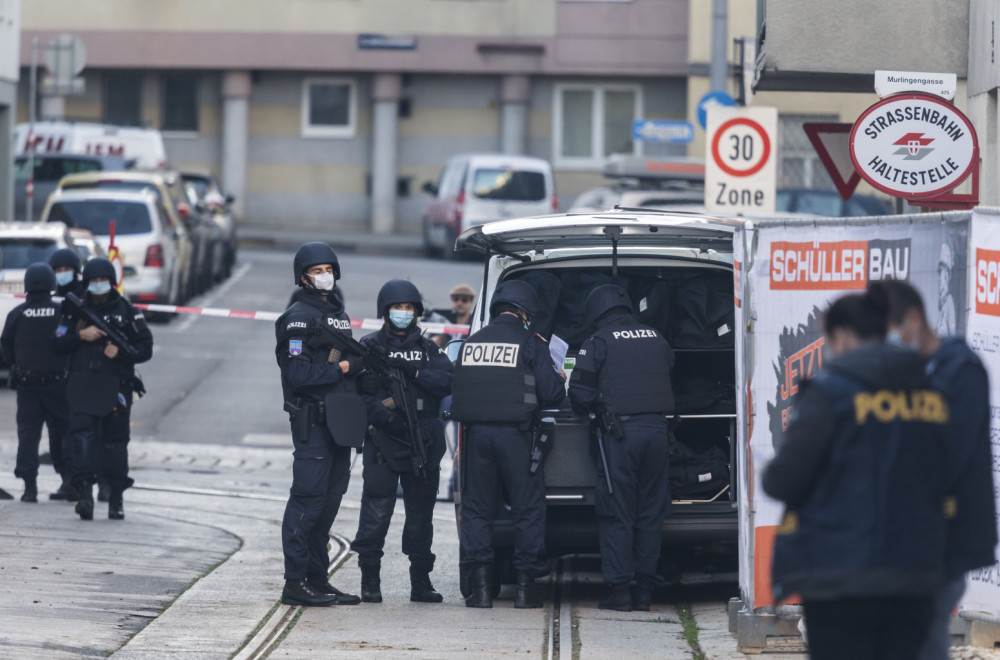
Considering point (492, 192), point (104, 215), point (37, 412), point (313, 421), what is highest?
point (492, 192)

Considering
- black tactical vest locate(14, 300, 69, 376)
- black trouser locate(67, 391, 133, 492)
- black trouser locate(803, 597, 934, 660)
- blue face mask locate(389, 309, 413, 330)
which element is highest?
blue face mask locate(389, 309, 413, 330)

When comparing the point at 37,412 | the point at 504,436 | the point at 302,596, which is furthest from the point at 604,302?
the point at 37,412

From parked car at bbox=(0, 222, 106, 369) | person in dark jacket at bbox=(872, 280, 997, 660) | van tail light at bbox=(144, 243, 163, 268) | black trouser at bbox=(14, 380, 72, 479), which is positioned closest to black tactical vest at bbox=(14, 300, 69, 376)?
black trouser at bbox=(14, 380, 72, 479)

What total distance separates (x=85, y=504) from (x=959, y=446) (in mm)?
8185

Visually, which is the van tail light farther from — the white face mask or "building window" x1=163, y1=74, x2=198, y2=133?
"building window" x1=163, y1=74, x2=198, y2=133

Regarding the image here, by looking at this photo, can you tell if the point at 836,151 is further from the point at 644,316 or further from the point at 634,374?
the point at 634,374

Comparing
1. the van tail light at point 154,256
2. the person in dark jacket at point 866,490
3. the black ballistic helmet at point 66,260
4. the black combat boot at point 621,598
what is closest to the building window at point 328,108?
the van tail light at point 154,256

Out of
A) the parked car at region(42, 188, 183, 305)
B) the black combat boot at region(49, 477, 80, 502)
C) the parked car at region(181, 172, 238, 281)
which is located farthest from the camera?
the parked car at region(181, 172, 238, 281)

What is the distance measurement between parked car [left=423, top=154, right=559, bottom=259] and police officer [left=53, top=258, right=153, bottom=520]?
19048 millimetres

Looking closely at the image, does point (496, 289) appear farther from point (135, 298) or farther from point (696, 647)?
point (135, 298)

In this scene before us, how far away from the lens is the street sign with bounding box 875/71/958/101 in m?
10.1

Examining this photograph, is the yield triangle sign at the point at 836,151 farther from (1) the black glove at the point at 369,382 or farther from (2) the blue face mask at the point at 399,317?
(1) the black glove at the point at 369,382

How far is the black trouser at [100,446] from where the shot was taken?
1202 cm

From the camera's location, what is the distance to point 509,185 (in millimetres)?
32125
